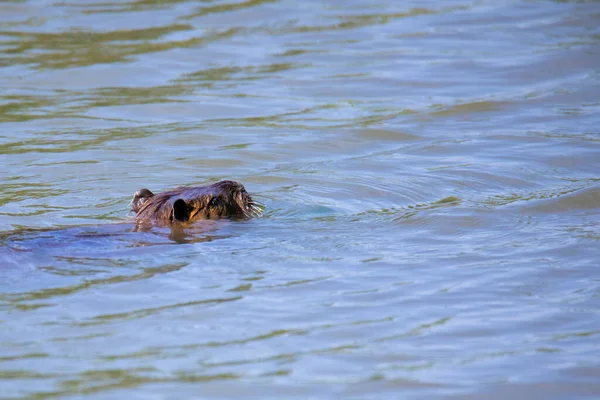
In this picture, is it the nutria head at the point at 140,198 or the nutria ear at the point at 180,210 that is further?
the nutria head at the point at 140,198

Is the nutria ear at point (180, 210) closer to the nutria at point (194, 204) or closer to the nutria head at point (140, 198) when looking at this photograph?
the nutria at point (194, 204)

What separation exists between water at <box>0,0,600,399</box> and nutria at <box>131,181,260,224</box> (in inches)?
5.9

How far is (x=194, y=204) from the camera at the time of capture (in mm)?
7637

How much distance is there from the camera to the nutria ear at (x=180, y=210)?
290 inches

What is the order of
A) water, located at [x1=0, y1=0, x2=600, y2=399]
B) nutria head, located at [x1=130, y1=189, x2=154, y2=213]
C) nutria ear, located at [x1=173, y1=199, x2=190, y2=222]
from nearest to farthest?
water, located at [x1=0, y1=0, x2=600, y2=399]
nutria ear, located at [x1=173, y1=199, x2=190, y2=222]
nutria head, located at [x1=130, y1=189, x2=154, y2=213]

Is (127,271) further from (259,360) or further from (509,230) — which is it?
(509,230)

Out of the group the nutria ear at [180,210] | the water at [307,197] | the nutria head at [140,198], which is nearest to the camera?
the water at [307,197]

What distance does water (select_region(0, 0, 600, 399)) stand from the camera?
5.21m

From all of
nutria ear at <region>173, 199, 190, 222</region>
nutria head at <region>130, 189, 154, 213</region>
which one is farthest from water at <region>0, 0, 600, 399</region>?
nutria head at <region>130, 189, 154, 213</region>

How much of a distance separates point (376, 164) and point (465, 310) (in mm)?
4074

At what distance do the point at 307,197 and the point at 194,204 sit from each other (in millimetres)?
1357

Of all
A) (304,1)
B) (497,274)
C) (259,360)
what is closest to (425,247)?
(497,274)

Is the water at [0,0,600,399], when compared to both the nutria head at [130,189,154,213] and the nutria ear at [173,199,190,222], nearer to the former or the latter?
the nutria ear at [173,199,190,222]

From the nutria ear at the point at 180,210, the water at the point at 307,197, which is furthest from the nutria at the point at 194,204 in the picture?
the water at the point at 307,197
